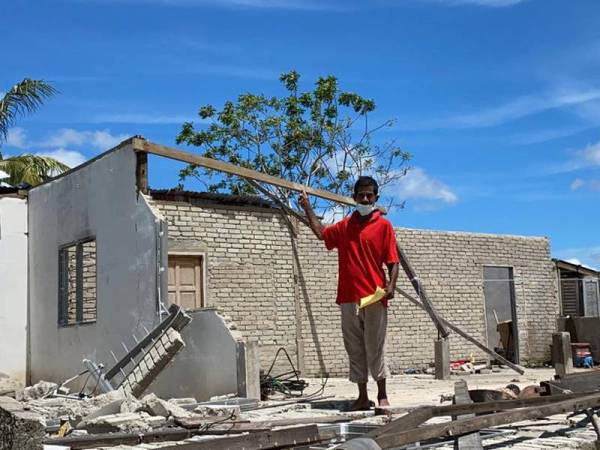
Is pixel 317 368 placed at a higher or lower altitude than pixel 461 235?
lower

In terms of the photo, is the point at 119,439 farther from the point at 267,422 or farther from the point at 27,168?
the point at 27,168

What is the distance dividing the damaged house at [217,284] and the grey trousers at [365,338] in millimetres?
2728

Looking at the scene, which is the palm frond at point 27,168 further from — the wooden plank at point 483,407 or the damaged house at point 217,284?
the wooden plank at point 483,407

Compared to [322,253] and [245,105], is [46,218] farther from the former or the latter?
[245,105]

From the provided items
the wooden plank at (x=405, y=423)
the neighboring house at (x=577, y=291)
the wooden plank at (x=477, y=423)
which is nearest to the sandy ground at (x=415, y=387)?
the wooden plank at (x=477, y=423)

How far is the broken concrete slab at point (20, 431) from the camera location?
10.5ft

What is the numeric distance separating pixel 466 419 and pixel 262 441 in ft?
3.79

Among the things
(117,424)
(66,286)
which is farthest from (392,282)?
(66,286)

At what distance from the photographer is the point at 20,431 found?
10.5 ft

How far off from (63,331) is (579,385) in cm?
862

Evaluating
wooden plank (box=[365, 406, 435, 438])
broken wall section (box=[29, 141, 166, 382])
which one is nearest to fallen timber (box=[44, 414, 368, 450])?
wooden plank (box=[365, 406, 435, 438])

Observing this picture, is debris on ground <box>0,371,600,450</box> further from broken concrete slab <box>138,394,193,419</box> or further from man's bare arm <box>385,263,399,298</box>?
man's bare arm <box>385,263,399,298</box>

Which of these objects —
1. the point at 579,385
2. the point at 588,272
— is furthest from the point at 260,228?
the point at 588,272

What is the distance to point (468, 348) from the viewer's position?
18.1m
